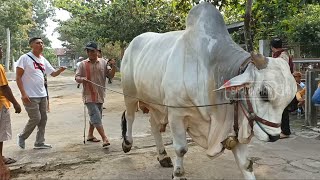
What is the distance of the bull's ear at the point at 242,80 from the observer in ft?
10.2

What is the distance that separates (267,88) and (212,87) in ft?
2.33

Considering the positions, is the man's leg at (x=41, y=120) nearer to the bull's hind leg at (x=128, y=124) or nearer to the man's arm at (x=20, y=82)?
the man's arm at (x=20, y=82)

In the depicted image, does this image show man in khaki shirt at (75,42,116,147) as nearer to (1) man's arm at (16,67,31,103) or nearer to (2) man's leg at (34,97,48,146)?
(2) man's leg at (34,97,48,146)

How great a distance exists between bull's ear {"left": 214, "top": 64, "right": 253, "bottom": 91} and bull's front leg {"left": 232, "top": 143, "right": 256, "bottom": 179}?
0.75m

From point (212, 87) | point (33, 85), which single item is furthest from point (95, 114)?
point (212, 87)

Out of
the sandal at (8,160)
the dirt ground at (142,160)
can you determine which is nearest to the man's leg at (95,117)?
the dirt ground at (142,160)

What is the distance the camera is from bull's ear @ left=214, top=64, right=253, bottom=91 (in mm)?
3104

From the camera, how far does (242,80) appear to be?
10.2ft

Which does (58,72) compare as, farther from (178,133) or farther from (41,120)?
(178,133)

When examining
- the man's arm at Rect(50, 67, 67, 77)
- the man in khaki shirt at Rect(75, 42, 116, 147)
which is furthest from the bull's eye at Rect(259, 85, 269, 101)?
the man's arm at Rect(50, 67, 67, 77)

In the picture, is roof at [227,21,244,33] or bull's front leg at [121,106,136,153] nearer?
bull's front leg at [121,106,136,153]

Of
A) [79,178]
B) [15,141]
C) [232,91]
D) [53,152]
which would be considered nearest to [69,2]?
[15,141]

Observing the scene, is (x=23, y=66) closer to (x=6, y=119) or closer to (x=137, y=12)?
(x=6, y=119)

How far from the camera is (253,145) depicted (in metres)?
5.71
